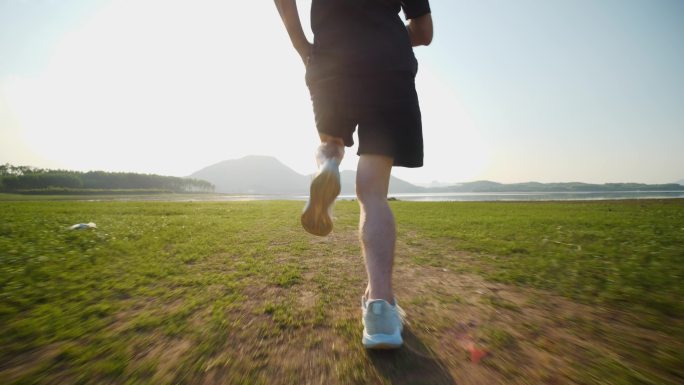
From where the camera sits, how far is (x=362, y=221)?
5.48ft

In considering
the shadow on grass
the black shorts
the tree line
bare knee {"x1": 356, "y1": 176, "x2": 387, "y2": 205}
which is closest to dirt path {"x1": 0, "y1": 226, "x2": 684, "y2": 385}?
the shadow on grass

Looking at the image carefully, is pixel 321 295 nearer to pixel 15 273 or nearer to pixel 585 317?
pixel 585 317

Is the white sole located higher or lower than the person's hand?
lower

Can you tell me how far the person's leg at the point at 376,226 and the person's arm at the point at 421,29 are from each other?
3.49 ft

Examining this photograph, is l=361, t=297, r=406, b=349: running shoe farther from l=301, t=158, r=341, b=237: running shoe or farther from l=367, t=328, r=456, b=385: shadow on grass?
l=301, t=158, r=341, b=237: running shoe

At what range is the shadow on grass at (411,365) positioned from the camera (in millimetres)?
1090

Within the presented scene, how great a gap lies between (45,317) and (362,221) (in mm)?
1793

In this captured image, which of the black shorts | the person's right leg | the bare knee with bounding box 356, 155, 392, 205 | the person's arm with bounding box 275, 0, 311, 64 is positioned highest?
the person's arm with bounding box 275, 0, 311, 64

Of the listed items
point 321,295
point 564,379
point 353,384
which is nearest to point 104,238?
point 321,295

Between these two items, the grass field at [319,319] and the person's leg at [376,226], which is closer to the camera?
the grass field at [319,319]

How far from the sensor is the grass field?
112 centimetres

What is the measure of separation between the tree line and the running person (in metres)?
104

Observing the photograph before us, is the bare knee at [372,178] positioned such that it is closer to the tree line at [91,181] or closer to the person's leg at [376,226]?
the person's leg at [376,226]

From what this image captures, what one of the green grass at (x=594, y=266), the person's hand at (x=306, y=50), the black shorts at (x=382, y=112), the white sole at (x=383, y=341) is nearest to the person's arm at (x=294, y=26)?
the person's hand at (x=306, y=50)
